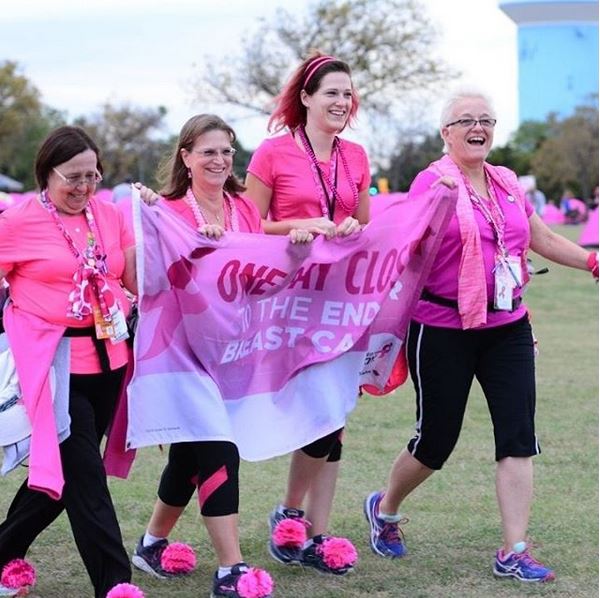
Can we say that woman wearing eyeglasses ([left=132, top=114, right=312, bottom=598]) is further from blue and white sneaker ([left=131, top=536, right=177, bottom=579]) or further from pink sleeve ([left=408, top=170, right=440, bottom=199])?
pink sleeve ([left=408, top=170, right=440, bottom=199])

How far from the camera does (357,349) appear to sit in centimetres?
559

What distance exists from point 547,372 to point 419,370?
6.25m

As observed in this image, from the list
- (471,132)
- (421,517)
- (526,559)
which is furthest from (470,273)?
(421,517)

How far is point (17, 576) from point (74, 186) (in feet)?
5.46

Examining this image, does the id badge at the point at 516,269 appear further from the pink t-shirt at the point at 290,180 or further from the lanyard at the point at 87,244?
the lanyard at the point at 87,244

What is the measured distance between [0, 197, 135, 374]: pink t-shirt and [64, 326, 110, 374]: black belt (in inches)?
0.6

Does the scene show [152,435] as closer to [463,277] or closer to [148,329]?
[148,329]

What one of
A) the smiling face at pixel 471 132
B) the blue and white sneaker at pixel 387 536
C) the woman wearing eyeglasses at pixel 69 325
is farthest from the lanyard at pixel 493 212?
the woman wearing eyeglasses at pixel 69 325

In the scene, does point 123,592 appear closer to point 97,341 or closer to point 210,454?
point 210,454

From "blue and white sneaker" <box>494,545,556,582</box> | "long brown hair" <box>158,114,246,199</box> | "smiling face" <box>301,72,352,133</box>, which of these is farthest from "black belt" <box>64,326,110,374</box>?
"blue and white sneaker" <box>494,545,556,582</box>

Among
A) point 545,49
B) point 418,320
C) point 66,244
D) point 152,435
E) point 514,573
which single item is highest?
point 545,49

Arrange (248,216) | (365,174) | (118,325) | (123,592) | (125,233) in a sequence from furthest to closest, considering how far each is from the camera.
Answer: (365,174)
(248,216)
(125,233)
(118,325)
(123,592)

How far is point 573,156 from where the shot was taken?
61094 millimetres

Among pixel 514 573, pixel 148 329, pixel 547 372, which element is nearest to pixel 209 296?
pixel 148 329
